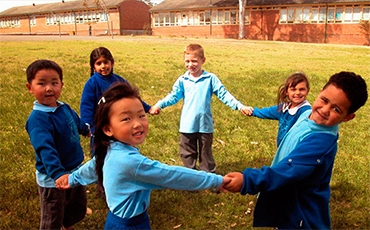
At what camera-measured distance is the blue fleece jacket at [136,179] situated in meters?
2.05

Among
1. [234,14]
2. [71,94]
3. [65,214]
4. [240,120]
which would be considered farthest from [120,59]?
[234,14]

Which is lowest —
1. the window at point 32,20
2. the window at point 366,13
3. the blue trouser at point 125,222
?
the blue trouser at point 125,222

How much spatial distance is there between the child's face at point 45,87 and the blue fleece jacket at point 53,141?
6cm

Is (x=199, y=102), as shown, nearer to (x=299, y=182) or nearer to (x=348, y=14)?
(x=299, y=182)

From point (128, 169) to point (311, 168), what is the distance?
1.16 metres

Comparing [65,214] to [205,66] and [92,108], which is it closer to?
[92,108]

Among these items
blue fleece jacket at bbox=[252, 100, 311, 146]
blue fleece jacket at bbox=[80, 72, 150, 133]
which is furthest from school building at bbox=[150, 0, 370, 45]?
blue fleece jacket at bbox=[80, 72, 150, 133]

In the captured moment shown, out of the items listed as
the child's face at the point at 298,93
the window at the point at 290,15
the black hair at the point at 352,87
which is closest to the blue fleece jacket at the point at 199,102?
the child's face at the point at 298,93

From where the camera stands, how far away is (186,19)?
4725 cm

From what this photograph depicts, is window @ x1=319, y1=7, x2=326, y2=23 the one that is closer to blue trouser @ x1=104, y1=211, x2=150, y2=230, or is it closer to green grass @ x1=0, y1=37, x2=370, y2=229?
Result: green grass @ x1=0, y1=37, x2=370, y2=229

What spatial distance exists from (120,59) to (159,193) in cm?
1214

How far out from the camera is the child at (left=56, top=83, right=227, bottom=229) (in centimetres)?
206

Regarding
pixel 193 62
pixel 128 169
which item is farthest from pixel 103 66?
pixel 128 169

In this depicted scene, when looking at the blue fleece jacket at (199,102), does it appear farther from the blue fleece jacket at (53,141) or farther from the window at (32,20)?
the window at (32,20)
